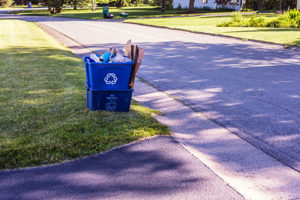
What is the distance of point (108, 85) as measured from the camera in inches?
230

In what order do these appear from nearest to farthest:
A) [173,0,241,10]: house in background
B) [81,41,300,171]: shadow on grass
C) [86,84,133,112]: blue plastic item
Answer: [81,41,300,171]: shadow on grass
[86,84,133,112]: blue plastic item
[173,0,241,10]: house in background

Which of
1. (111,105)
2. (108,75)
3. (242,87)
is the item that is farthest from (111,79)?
(242,87)

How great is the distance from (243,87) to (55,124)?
15.0 ft

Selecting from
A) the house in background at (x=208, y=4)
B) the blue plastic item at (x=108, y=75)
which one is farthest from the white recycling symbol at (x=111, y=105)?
the house in background at (x=208, y=4)

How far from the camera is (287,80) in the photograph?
29.8 feet

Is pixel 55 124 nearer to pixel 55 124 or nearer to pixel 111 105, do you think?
pixel 55 124

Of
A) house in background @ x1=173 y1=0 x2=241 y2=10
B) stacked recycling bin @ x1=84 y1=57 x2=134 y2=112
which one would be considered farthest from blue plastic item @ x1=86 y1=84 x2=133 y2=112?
house in background @ x1=173 y1=0 x2=241 y2=10

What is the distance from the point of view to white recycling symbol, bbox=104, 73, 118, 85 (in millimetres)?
5770

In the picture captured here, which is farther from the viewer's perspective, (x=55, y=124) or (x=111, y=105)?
(x=111, y=105)

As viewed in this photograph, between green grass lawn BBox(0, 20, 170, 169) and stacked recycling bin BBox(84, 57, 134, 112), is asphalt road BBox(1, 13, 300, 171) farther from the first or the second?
stacked recycling bin BBox(84, 57, 134, 112)

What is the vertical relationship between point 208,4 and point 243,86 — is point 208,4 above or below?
above

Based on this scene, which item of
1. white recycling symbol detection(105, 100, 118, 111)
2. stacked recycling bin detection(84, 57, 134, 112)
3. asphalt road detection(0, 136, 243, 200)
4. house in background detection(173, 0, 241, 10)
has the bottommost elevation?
asphalt road detection(0, 136, 243, 200)

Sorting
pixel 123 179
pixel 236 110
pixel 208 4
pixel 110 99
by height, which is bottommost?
pixel 123 179

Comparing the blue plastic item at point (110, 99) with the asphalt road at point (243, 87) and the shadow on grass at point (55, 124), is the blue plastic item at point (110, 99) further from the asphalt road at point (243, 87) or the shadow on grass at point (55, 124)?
the asphalt road at point (243, 87)
